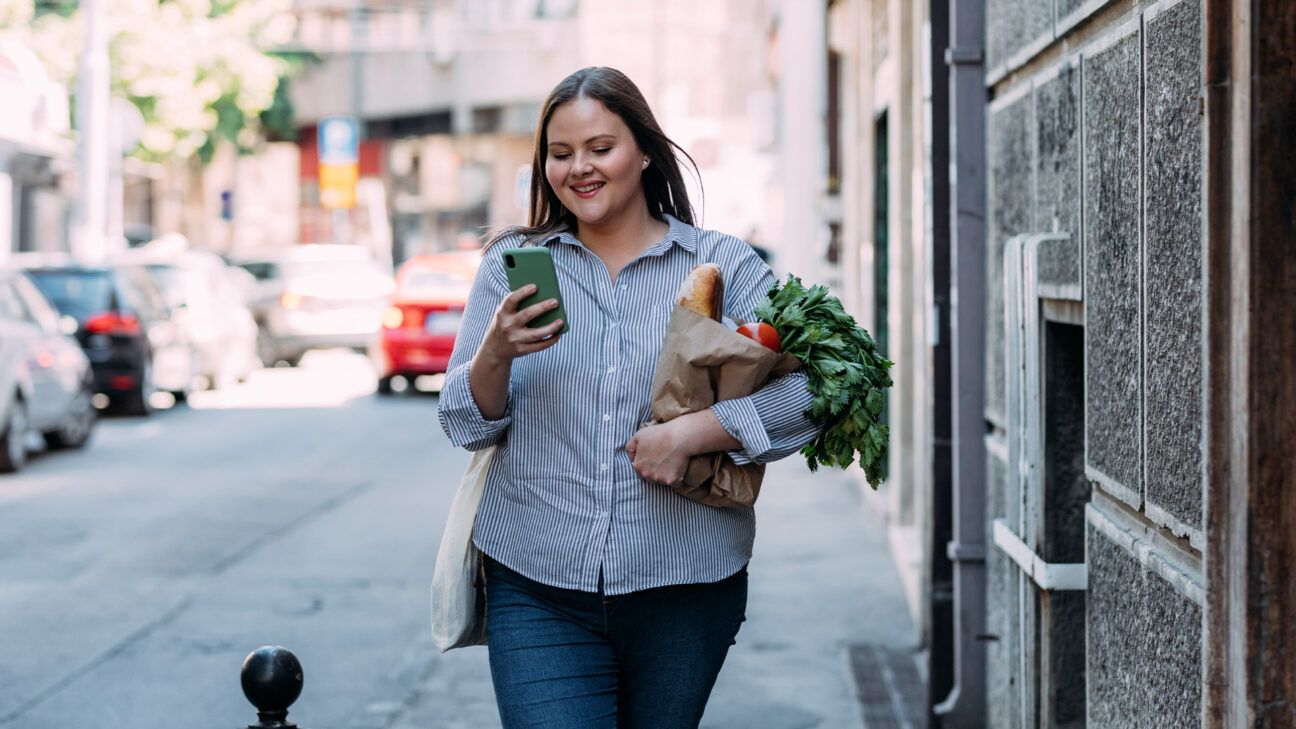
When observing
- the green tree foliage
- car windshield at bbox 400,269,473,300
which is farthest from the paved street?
the green tree foliage

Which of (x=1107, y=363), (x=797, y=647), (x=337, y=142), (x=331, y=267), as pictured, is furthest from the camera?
(x=337, y=142)

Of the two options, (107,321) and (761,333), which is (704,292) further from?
(107,321)

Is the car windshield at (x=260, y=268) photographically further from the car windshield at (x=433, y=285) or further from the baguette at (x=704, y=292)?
the baguette at (x=704, y=292)

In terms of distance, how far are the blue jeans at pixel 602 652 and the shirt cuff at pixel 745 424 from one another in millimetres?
283

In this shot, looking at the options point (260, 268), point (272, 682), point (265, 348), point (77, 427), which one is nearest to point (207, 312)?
point (265, 348)

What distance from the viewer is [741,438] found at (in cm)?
301

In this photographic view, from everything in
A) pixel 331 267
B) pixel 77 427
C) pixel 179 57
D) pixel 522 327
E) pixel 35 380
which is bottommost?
pixel 77 427

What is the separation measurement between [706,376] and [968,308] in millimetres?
2476

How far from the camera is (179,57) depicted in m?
36.3

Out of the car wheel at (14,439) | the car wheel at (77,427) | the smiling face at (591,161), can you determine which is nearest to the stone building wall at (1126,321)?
the smiling face at (591,161)

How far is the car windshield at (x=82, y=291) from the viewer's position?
57.5ft

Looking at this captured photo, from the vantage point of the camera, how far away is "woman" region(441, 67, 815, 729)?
3047 mm

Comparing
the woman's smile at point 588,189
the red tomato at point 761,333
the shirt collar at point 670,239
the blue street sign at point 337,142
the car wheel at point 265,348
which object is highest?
the blue street sign at point 337,142

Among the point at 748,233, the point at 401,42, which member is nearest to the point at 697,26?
the point at 401,42
